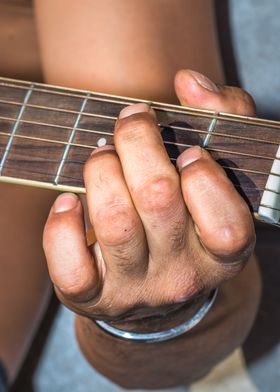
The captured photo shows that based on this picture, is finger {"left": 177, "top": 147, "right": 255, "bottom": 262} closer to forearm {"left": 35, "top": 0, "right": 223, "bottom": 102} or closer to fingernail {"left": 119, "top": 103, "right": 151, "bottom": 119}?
fingernail {"left": 119, "top": 103, "right": 151, "bottom": 119}

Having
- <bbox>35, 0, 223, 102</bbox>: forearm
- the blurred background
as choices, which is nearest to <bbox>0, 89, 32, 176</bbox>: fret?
<bbox>35, 0, 223, 102</bbox>: forearm

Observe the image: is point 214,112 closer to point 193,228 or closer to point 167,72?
point 193,228

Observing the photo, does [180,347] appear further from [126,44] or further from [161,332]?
[126,44]

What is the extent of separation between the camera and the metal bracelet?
2.06ft

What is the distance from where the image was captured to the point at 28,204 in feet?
2.77

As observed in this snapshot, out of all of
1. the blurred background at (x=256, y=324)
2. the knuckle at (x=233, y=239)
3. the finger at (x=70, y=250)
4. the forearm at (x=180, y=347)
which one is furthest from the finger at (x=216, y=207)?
the blurred background at (x=256, y=324)

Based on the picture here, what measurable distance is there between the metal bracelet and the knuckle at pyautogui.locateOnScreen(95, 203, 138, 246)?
0.57 ft

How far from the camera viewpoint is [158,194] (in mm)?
465

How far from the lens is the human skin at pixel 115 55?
771 mm

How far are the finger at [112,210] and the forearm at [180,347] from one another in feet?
0.60

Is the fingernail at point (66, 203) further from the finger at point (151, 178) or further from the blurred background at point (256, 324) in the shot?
the blurred background at point (256, 324)

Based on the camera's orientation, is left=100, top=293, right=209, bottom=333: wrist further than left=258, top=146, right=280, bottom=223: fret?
Yes

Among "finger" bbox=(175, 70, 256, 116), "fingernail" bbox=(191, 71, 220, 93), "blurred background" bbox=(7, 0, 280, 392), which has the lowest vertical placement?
"blurred background" bbox=(7, 0, 280, 392)

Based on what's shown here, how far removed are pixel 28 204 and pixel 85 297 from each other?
346 millimetres
